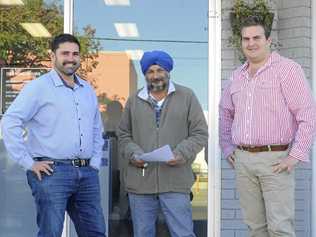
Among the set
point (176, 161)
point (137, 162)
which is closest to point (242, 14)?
point (176, 161)

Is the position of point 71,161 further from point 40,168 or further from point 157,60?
point 157,60

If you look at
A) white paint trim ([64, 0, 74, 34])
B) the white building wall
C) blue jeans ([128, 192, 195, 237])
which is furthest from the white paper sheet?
white paint trim ([64, 0, 74, 34])

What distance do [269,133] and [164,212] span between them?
1.08 metres

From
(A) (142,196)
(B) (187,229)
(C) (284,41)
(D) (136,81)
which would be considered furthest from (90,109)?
(C) (284,41)

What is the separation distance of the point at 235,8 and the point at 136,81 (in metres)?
1.17

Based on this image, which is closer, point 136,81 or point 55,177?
point 55,177

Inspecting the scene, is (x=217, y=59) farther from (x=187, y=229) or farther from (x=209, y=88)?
(x=187, y=229)

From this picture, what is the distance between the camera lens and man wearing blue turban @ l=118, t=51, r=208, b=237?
466 cm

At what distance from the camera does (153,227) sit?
4738mm

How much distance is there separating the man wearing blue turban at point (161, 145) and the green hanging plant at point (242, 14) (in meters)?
1.13

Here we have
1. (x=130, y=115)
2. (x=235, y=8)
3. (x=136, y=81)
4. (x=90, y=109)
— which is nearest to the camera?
(x=90, y=109)

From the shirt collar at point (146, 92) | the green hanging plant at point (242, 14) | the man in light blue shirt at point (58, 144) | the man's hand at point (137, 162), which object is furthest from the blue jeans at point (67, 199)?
the green hanging plant at point (242, 14)

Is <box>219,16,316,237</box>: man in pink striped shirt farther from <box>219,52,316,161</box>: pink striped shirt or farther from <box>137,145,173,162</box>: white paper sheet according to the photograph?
<box>137,145,173,162</box>: white paper sheet

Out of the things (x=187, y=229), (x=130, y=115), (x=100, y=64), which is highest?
(x=100, y=64)
